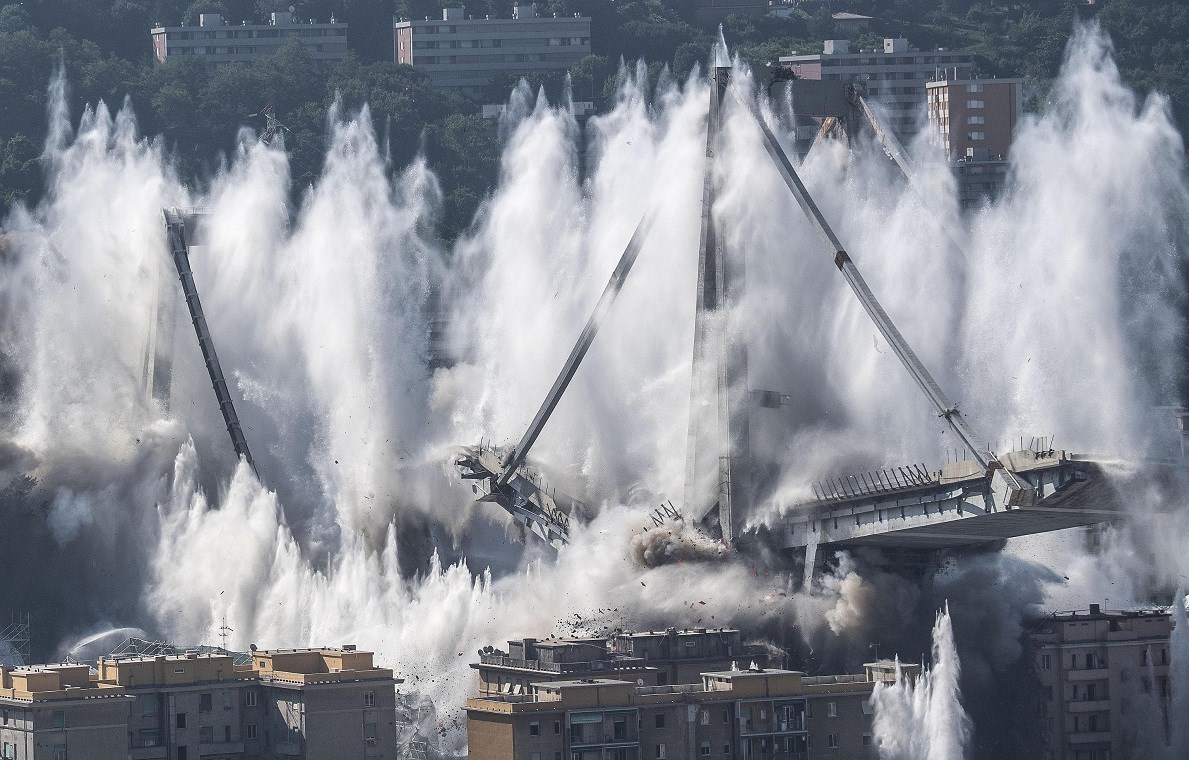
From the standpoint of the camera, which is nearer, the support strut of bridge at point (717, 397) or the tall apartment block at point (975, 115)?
the support strut of bridge at point (717, 397)

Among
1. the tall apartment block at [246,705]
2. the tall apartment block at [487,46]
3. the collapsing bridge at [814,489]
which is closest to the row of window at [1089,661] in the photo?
the collapsing bridge at [814,489]

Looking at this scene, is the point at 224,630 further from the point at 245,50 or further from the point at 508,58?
the point at 508,58

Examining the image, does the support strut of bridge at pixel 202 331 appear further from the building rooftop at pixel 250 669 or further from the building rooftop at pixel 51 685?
the building rooftop at pixel 51 685

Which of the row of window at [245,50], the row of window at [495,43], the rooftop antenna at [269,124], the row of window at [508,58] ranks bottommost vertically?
the rooftop antenna at [269,124]

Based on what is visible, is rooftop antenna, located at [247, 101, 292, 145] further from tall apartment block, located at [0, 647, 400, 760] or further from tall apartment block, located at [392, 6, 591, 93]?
tall apartment block, located at [0, 647, 400, 760]

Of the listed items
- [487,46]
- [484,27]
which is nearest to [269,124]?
[487,46]

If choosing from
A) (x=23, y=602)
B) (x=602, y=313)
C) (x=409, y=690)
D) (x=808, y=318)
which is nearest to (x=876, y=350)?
(x=808, y=318)

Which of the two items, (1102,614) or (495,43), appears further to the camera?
(495,43)
